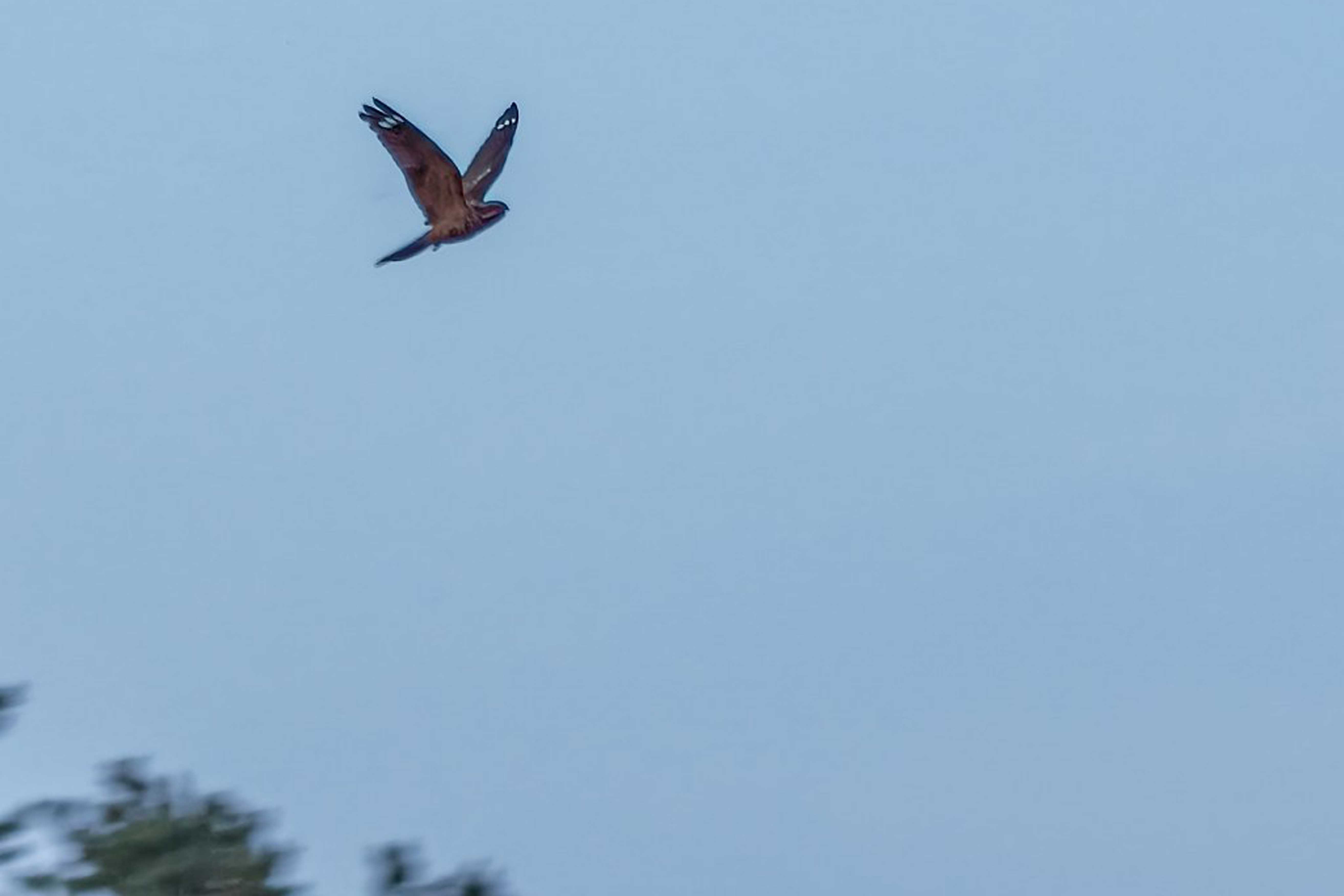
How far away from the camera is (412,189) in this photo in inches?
913

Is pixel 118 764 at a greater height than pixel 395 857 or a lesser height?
greater

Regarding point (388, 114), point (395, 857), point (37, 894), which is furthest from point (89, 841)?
point (388, 114)

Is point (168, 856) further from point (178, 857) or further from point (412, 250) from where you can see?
point (412, 250)

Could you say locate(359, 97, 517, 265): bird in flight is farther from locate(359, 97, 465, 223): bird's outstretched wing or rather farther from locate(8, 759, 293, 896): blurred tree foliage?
locate(8, 759, 293, 896): blurred tree foliage

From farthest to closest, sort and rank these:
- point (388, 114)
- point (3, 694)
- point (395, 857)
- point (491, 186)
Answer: point (491, 186) < point (388, 114) < point (395, 857) < point (3, 694)

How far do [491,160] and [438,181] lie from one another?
62.8 inches

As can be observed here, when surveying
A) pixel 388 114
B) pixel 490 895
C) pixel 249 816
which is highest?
pixel 388 114

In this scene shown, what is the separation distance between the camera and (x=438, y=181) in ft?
75.2

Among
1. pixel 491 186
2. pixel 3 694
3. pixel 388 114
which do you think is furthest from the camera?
pixel 491 186

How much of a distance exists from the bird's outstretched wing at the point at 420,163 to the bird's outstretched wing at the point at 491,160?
0.30 metres

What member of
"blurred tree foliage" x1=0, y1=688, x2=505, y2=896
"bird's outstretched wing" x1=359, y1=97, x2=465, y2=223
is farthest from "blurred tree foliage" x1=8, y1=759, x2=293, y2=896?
"bird's outstretched wing" x1=359, y1=97, x2=465, y2=223

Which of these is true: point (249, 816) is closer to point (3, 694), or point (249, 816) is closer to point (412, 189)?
point (3, 694)

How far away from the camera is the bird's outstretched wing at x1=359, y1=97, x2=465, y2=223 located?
21938mm

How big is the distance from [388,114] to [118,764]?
34.1ft
